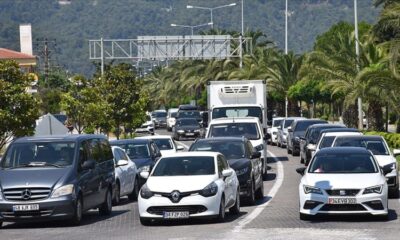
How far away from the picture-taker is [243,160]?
25.2 meters

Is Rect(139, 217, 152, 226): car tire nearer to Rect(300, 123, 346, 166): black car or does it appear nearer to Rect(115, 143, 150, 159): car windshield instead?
Rect(115, 143, 150, 159): car windshield

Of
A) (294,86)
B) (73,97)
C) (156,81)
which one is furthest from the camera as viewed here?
(156,81)

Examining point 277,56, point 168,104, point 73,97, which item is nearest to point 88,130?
point 73,97

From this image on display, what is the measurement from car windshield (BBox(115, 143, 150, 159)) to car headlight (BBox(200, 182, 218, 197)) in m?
10.5

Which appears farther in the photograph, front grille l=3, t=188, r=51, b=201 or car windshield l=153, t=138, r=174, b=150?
car windshield l=153, t=138, r=174, b=150

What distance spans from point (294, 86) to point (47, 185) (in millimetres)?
59965

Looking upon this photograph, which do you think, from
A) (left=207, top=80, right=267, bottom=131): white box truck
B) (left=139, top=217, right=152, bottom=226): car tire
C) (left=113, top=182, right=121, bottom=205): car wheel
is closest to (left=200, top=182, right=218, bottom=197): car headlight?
(left=139, top=217, right=152, bottom=226): car tire

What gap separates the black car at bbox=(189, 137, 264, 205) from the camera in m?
24.1

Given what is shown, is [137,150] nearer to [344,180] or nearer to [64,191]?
[64,191]

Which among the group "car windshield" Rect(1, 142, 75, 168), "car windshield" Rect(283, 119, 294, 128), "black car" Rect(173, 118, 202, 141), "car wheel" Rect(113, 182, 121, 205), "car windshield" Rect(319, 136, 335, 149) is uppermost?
"car windshield" Rect(1, 142, 75, 168)

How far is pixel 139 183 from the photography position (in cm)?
2861

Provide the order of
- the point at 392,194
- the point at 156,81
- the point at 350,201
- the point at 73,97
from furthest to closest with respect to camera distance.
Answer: the point at 156,81, the point at 73,97, the point at 392,194, the point at 350,201

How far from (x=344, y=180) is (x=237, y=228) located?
2.45 meters

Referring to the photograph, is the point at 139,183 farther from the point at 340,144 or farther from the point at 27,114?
the point at 27,114
